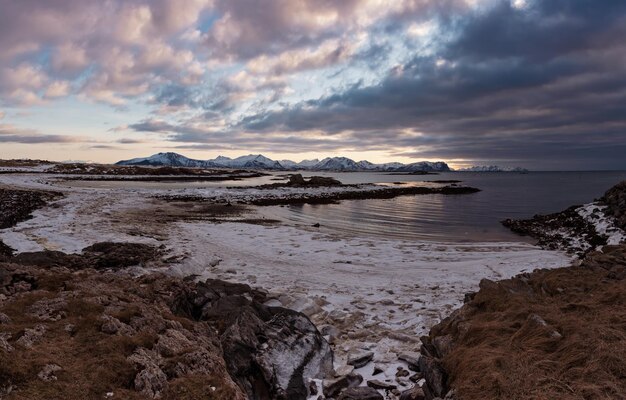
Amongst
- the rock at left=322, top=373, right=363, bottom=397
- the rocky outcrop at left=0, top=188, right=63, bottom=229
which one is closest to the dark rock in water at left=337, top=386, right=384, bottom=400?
the rock at left=322, top=373, right=363, bottom=397

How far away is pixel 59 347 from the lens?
18.1 feet

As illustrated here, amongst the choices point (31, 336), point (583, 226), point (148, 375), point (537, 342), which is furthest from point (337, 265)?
point (583, 226)

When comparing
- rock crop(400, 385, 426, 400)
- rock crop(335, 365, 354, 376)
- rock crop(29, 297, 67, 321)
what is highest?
rock crop(29, 297, 67, 321)

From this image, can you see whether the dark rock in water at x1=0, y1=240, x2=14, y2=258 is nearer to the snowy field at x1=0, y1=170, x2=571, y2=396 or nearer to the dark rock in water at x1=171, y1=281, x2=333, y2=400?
the snowy field at x1=0, y1=170, x2=571, y2=396

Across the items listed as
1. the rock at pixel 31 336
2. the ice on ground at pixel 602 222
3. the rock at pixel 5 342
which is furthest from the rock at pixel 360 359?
the ice on ground at pixel 602 222

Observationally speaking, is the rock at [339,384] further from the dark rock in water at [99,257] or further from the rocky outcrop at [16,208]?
the rocky outcrop at [16,208]

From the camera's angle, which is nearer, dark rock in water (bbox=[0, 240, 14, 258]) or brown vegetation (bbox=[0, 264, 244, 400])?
brown vegetation (bbox=[0, 264, 244, 400])

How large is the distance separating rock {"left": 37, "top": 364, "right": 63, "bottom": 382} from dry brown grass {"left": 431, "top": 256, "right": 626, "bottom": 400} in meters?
5.63

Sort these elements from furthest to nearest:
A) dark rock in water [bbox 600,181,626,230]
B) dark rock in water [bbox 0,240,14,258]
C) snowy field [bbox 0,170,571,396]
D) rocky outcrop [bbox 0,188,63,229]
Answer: dark rock in water [bbox 600,181,626,230] → rocky outcrop [bbox 0,188,63,229] → dark rock in water [bbox 0,240,14,258] → snowy field [bbox 0,170,571,396]

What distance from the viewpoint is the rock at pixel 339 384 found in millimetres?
6680

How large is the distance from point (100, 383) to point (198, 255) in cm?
1211

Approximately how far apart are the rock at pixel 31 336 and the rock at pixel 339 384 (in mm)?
4822

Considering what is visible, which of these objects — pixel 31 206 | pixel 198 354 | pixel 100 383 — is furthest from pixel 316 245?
pixel 31 206

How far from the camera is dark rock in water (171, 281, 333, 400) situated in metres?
6.57
